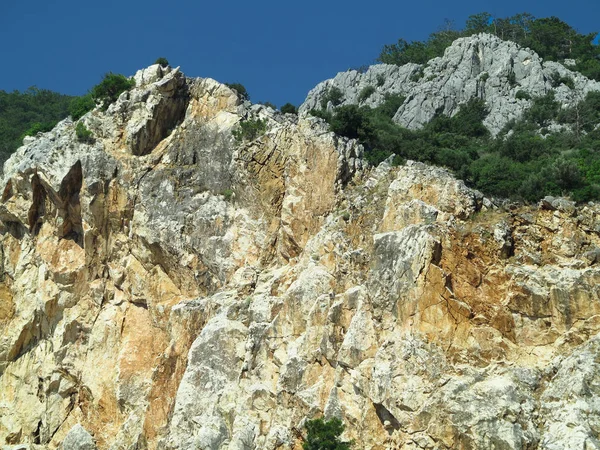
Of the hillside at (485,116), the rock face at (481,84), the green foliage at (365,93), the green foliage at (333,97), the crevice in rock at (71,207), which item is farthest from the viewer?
the green foliage at (333,97)

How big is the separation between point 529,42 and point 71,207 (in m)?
42.5

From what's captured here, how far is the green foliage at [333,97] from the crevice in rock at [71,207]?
88.6ft

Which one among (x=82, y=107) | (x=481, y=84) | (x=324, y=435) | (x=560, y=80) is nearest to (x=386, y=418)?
(x=324, y=435)

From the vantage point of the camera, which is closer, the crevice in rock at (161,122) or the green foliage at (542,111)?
the crevice in rock at (161,122)

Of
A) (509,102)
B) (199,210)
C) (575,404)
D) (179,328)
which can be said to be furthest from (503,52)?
(575,404)

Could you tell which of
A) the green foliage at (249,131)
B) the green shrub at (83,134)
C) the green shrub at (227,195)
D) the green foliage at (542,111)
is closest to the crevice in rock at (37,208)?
the green shrub at (83,134)

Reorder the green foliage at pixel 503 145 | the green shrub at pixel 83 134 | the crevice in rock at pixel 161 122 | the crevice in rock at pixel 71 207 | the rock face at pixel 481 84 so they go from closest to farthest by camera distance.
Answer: the green foliage at pixel 503 145 → the crevice in rock at pixel 161 122 → the crevice in rock at pixel 71 207 → the green shrub at pixel 83 134 → the rock face at pixel 481 84

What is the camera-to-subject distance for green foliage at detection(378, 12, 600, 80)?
71.9 m

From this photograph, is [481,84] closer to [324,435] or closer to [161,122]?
[161,122]

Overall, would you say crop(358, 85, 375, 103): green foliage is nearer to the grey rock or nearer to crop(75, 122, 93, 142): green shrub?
crop(75, 122, 93, 142): green shrub

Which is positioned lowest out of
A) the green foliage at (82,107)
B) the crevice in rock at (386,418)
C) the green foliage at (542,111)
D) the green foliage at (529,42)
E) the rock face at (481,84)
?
the crevice in rock at (386,418)

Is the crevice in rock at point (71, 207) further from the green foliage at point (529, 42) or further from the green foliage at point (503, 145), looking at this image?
the green foliage at point (529, 42)

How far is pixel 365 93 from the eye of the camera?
68875mm

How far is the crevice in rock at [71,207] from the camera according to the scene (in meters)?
45.0
